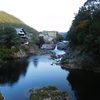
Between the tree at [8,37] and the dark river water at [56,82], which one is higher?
the tree at [8,37]

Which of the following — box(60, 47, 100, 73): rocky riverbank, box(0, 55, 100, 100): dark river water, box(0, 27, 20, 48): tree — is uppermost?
box(0, 27, 20, 48): tree

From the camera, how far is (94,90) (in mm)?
27734

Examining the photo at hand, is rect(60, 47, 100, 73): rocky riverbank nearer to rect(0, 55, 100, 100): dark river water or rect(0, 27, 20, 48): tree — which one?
rect(0, 55, 100, 100): dark river water

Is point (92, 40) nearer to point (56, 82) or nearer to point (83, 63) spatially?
point (83, 63)

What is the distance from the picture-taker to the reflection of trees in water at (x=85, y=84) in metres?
25.9

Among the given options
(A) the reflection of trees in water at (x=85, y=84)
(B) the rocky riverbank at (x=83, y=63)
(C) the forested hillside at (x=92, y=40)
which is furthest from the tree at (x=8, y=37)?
(A) the reflection of trees in water at (x=85, y=84)

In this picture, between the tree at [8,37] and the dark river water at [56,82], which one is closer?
the dark river water at [56,82]

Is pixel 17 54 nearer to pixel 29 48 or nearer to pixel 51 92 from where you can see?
pixel 29 48

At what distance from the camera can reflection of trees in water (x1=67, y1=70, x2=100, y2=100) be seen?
25897mm

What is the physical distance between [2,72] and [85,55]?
15297mm

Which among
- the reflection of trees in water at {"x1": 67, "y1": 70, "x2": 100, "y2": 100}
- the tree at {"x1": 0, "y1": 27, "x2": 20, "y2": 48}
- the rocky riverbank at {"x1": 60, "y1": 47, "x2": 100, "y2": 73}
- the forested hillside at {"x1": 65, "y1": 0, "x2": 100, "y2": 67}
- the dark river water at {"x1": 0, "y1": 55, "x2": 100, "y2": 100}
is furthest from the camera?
the tree at {"x1": 0, "y1": 27, "x2": 20, "y2": 48}

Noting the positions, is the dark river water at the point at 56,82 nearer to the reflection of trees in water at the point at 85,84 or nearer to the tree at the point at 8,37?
the reflection of trees in water at the point at 85,84

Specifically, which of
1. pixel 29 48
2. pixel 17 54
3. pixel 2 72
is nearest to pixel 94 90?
pixel 2 72

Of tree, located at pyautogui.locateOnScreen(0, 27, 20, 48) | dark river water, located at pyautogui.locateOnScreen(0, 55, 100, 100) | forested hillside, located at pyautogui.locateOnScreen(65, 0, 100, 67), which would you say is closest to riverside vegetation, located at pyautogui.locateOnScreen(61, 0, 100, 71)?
forested hillside, located at pyautogui.locateOnScreen(65, 0, 100, 67)
